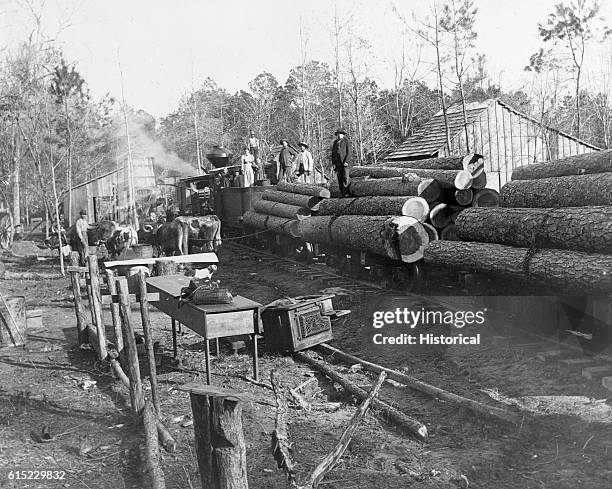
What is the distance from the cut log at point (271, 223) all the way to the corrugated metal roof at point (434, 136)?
5.81 m

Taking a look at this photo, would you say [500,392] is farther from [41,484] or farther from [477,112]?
[477,112]

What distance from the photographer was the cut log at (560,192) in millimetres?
8652

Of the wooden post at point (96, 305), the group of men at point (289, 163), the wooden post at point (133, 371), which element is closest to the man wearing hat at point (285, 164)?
the group of men at point (289, 163)

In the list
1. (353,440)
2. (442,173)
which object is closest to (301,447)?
(353,440)

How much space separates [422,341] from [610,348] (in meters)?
2.64

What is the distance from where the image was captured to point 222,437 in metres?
4.05

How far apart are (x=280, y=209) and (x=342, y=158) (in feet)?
15.7

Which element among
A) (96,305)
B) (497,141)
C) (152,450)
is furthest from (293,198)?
(152,450)

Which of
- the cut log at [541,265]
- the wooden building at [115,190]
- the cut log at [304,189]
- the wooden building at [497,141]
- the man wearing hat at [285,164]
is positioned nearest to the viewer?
the cut log at [541,265]

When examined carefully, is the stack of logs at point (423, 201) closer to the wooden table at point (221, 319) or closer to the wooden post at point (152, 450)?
the wooden table at point (221, 319)

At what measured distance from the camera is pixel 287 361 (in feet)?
29.0

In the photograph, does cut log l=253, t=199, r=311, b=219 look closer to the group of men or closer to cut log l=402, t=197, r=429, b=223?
the group of men

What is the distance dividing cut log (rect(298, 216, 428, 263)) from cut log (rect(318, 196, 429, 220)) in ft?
0.66

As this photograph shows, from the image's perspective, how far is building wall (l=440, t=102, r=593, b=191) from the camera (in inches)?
934
